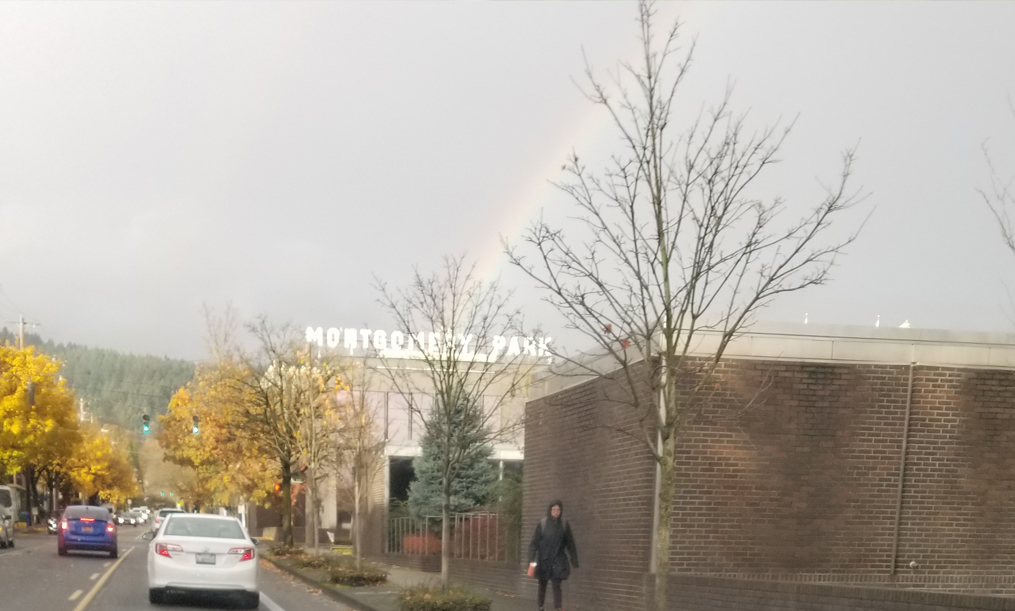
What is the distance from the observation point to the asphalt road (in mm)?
18266

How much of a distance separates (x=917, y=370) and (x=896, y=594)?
5.87m

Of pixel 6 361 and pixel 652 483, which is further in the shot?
pixel 6 361

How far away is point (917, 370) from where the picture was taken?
1623 cm

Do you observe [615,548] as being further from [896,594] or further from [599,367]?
[896,594]

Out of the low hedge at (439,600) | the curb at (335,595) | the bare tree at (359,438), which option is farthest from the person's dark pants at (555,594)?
the bare tree at (359,438)

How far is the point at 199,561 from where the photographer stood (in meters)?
18.0

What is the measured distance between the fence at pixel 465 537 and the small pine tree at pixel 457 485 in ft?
13.3

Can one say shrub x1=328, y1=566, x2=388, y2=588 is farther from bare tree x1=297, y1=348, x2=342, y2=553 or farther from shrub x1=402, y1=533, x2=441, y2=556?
bare tree x1=297, y1=348, x2=342, y2=553

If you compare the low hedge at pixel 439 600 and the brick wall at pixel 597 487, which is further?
the low hedge at pixel 439 600

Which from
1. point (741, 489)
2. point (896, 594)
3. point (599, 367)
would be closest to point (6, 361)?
point (599, 367)

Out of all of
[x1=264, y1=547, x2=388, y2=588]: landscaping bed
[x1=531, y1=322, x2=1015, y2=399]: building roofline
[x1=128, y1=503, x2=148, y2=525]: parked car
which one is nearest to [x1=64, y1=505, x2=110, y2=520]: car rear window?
[x1=264, y1=547, x2=388, y2=588]: landscaping bed

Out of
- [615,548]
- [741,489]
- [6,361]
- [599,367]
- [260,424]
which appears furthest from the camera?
[6,361]

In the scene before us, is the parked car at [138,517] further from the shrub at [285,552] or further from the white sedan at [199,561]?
the white sedan at [199,561]

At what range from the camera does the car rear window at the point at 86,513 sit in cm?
3516
